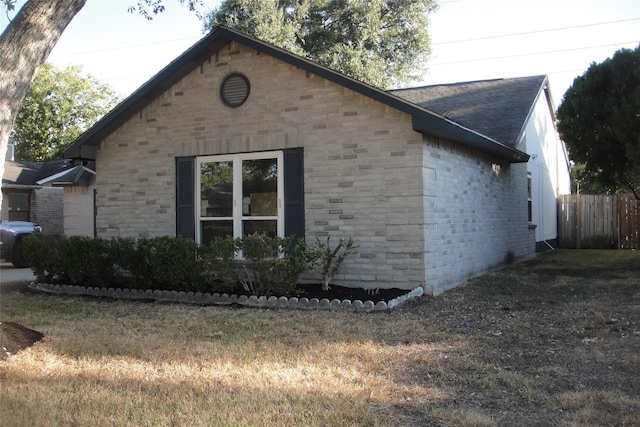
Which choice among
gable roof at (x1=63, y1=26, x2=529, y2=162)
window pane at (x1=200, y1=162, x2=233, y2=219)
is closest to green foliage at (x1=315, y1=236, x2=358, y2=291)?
window pane at (x1=200, y1=162, x2=233, y2=219)

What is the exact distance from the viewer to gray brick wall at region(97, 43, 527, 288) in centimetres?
907

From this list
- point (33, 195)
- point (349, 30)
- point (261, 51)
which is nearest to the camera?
point (261, 51)

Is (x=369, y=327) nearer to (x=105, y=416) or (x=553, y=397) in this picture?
(x=553, y=397)

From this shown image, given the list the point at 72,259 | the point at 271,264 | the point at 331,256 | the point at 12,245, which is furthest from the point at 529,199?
the point at 12,245

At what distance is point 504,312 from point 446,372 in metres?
3.22

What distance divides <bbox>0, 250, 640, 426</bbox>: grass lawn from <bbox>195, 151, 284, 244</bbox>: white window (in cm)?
211

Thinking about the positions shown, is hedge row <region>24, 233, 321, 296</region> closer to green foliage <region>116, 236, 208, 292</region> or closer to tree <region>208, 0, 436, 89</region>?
green foliage <region>116, 236, 208, 292</region>

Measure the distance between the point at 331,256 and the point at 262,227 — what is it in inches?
64.4

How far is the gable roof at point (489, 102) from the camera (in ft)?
46.1

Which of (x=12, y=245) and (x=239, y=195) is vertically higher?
(x=239, y=195)

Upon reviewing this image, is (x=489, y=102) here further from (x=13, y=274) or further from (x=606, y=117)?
(x=13, y=274)

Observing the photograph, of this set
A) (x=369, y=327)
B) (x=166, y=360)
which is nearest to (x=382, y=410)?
(x=166, y=360)

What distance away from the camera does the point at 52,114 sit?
111 ft

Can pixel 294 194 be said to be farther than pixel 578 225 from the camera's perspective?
No
